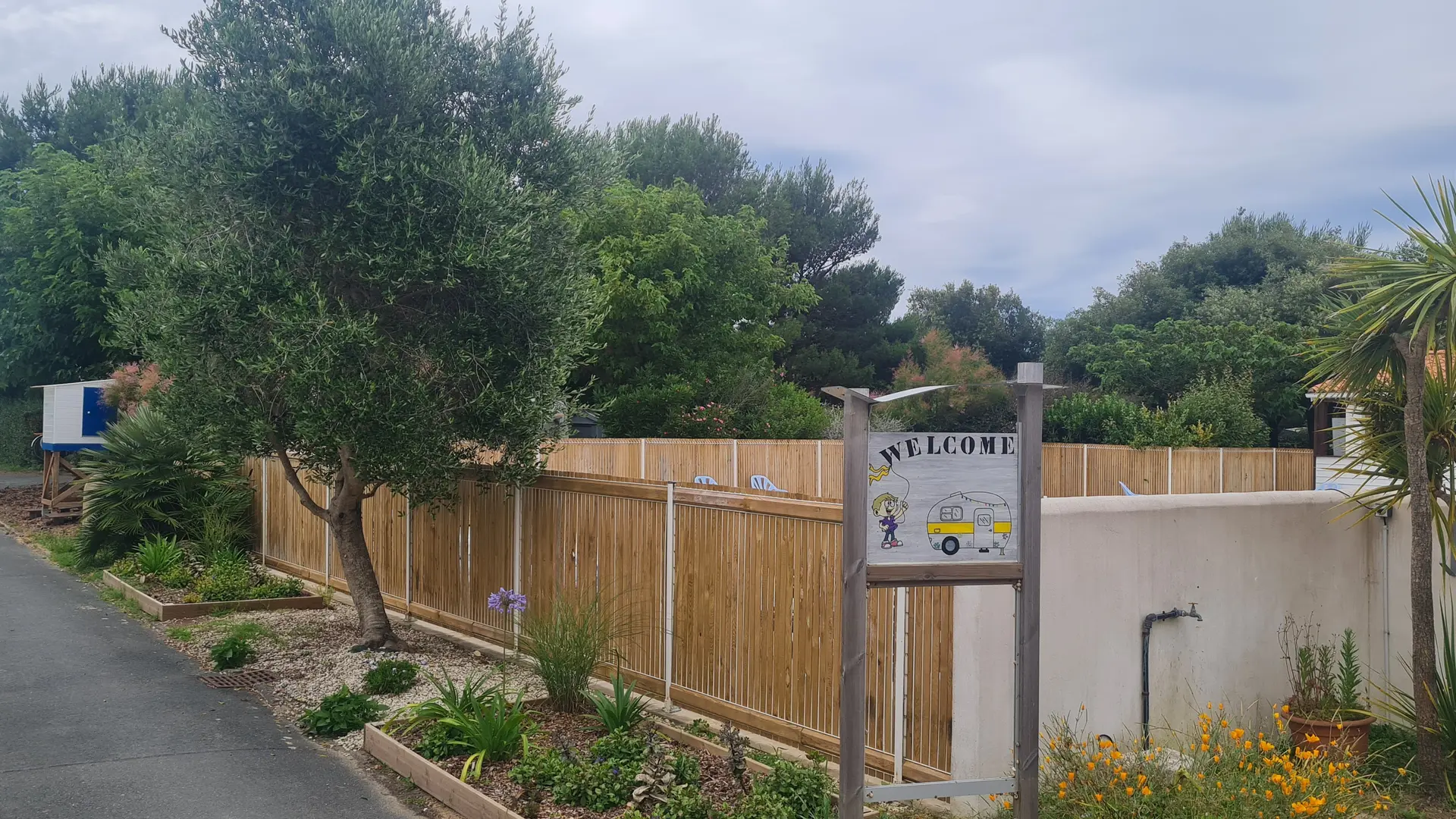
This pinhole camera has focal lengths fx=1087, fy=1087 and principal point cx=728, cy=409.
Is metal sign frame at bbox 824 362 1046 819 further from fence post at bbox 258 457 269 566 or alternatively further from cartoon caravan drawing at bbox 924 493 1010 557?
fence post at bbox 258 457 269 566

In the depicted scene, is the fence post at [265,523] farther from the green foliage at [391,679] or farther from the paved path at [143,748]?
the green foliage at [391,679]

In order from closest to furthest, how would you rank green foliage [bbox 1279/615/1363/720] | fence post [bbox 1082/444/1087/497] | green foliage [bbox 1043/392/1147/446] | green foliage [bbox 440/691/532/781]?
1. green foliage [bbox 440/691/532/781]
2. green foliage [bbox 1279/615/1363/720]
3. fence post [bbox 1082/444/1087/497]
4. green foliage [bbox 1043/392/1147/446]

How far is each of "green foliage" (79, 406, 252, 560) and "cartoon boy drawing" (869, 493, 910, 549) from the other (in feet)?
38.8

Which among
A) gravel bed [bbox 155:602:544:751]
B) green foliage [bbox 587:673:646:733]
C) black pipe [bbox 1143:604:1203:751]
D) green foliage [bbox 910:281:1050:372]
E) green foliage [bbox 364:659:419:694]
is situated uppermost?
green foliage [bbox 910:281:1050:372]

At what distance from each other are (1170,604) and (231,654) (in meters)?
7.31

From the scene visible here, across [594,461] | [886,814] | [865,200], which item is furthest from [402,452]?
[865,200]

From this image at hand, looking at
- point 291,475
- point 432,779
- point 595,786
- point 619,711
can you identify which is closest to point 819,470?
point 291,475

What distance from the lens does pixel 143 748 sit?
681 cm

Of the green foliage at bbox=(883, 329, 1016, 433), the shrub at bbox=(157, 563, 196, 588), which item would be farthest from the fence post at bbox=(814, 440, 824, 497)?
the shrub at bbox=(157, 563, 196, 588)

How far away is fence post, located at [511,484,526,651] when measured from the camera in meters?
9.20

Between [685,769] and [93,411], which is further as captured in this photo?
[93,411]

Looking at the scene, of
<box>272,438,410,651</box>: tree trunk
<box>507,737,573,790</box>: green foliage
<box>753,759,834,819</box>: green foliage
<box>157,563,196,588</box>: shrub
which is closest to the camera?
<box>753,759,834,819</box>: green foliage

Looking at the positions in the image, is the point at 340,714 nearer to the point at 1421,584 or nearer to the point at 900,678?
the point at 900,678

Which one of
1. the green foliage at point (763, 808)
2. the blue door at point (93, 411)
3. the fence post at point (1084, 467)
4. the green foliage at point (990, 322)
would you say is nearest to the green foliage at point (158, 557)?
the blue door at point (93, 411)
